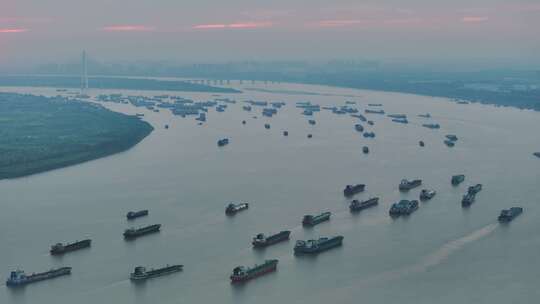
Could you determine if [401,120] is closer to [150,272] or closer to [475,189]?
[475,189]

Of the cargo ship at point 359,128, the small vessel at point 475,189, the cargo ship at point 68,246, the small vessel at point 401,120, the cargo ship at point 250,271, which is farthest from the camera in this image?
the small vessel at point 401,120

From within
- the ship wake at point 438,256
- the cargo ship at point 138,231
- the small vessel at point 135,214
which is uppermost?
the small vessel at point 135,214

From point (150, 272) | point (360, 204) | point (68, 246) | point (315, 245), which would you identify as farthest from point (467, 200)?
point (68, 246)

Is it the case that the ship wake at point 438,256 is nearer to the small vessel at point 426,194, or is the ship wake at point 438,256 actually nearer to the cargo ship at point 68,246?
the small vessel at point 426,194

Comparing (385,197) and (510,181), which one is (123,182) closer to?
(385,197)

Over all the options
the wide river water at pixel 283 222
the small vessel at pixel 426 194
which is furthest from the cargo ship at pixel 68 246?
the small vessel at pixel 426 194

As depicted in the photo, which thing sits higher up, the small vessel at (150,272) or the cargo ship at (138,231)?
the cargo ship at (138,231)
